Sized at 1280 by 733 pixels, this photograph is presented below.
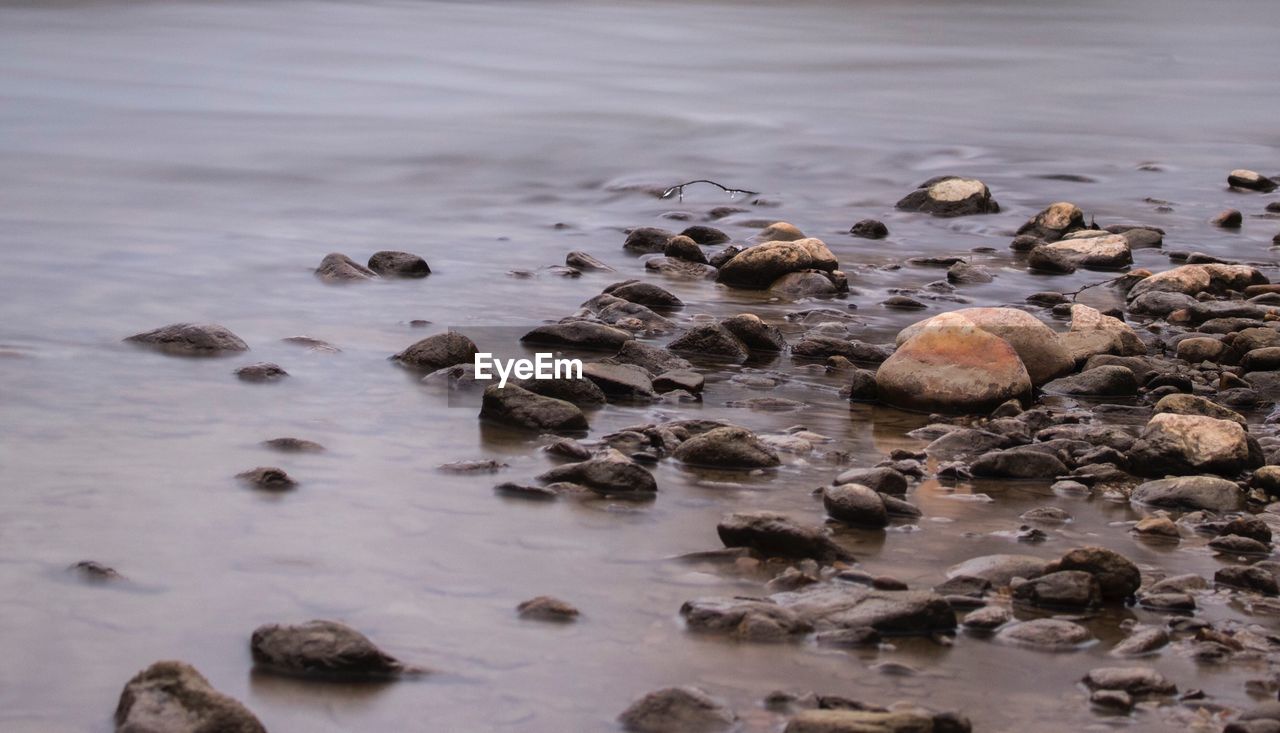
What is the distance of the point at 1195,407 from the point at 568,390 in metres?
2.34

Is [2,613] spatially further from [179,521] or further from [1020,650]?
[1020,650]

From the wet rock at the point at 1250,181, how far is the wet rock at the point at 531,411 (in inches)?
385

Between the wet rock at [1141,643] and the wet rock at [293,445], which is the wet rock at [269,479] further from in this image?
the wet rock at [1141,643]

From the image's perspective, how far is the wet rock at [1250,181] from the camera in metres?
14.4

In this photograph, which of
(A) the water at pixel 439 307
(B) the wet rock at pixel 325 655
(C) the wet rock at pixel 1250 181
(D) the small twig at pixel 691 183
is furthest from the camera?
(C) the wet rock at pixel 1250 181

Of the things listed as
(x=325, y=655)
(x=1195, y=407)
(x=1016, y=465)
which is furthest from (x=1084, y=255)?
(x=325, y=655)

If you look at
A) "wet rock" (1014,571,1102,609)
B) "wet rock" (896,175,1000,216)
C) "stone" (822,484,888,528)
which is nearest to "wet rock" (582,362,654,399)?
"stone" (822,484,888,528)

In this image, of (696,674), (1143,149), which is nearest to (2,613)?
(696,674)

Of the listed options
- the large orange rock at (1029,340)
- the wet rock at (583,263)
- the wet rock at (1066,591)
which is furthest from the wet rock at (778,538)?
the wet rock at (583,263)

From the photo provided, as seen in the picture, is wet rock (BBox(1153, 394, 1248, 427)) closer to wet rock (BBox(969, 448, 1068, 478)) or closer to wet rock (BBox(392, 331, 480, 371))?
wet rock (BBox(969, 448, 1068, 478))

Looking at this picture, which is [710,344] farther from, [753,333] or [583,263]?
[583,263]

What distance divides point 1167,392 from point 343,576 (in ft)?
12.7

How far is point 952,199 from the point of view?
41.0 ft

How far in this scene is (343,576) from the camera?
15.2 feet
